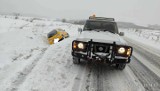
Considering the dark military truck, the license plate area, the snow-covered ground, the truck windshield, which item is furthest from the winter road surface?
the snow-covered ground

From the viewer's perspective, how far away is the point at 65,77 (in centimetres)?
559

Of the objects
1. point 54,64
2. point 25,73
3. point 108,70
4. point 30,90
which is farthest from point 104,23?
point 30,90

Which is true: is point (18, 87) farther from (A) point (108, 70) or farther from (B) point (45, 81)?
(A) point (108, 70)

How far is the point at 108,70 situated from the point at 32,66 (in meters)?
2.78

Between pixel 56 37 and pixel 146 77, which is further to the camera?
pixel 56 37

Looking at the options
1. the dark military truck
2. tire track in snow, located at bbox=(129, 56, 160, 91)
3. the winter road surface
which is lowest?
tire track in snow, located at bbox=(129, 56, 160, 91)

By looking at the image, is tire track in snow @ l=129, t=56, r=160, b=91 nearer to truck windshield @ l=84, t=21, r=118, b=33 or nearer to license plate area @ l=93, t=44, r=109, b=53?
license plate area @ l=93, t=44, r=109, b=53

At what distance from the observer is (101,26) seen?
8.50 m

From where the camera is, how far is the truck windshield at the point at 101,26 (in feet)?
27.6

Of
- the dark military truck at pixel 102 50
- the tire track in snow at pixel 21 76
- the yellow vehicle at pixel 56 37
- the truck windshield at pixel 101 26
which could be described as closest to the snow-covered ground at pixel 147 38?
the truck windshield at pixel 101 26

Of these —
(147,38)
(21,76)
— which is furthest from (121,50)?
(147,38)

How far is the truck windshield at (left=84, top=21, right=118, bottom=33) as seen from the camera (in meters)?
8.41

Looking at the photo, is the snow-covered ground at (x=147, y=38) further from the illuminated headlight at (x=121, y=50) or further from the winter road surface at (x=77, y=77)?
the illuminated headlight at (x=121, y=50)

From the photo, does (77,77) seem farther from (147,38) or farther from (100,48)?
(147,38)
